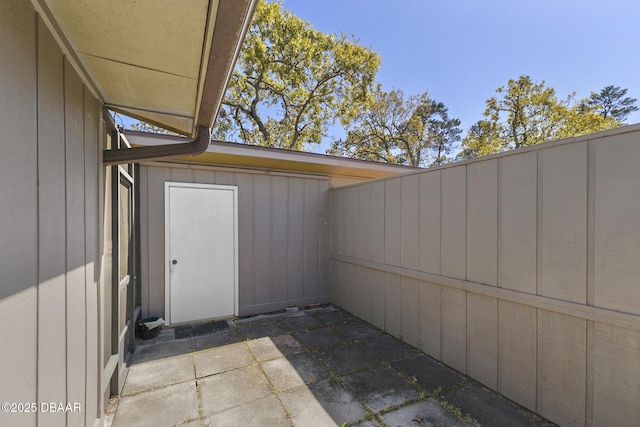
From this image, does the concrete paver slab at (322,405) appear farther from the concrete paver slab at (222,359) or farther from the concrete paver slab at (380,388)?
the concrete paver slab at (222,359)

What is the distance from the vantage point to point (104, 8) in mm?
1057

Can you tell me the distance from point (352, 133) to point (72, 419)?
13.6 metres

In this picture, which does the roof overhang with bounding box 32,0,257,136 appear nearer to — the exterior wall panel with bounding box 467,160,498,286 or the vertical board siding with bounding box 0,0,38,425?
the vertical board siding with bounding box 0,0,38,425

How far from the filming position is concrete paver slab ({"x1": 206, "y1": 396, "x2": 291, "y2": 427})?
2.00 meters

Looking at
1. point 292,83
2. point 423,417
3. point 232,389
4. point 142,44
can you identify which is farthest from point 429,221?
point 292,83

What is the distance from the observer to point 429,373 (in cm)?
264

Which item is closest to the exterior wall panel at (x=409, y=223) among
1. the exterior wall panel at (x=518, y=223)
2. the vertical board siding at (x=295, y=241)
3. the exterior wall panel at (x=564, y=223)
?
the exterior wall panel at (x=518, y=223)

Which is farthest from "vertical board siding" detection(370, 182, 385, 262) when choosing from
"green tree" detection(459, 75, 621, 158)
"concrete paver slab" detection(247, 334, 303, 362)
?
"green tree" detection(459, 75, 621, 158)

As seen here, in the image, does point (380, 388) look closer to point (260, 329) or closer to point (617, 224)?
point (260, 329)

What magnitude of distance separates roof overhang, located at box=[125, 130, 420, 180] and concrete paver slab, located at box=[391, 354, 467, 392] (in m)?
2.80

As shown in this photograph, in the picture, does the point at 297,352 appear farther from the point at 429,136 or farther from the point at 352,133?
the point at 429,136

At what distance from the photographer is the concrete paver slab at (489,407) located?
2.00 meters

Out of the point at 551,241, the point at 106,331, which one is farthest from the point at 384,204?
the point at 106,331

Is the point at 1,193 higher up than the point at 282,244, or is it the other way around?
the point at 1,193
